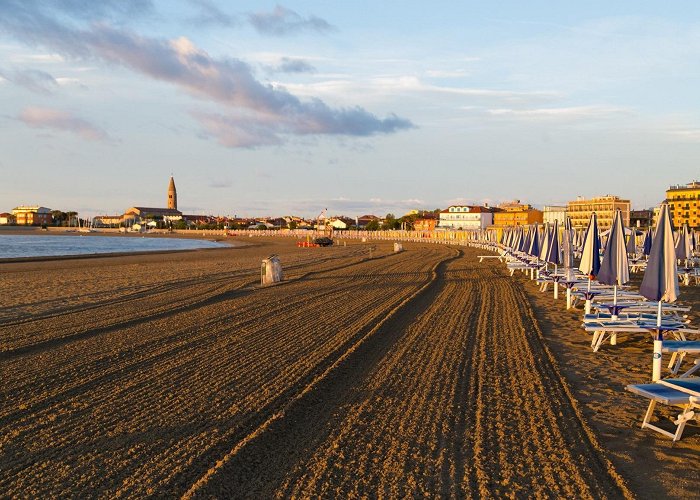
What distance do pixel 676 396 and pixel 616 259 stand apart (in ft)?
15.0

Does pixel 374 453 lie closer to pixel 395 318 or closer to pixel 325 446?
pixel 325 446

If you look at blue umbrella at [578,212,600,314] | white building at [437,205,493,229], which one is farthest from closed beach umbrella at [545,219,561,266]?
white building at [437,205,493,229]

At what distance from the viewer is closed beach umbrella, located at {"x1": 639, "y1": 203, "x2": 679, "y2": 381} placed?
784 centimetres

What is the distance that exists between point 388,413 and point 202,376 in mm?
2885

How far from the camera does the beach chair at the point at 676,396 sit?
19.4ft

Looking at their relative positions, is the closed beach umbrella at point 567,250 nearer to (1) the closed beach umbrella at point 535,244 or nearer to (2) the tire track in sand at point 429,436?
(1) the closed beach umbrella at point 535,244

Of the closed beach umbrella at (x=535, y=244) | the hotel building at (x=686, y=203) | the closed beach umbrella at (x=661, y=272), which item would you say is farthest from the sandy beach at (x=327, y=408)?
the hotel building at (x=686, y=203)

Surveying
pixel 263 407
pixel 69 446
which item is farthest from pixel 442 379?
pixel 69 446

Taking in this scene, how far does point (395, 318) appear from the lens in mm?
13625

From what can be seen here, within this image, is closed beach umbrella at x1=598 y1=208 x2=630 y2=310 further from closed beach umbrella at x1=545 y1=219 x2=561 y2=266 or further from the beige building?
the beige building

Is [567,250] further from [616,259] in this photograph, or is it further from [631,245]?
[631,245]

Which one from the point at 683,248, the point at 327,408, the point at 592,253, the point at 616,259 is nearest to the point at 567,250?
the point at 592,253

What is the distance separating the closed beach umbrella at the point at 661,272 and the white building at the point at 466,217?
12245 cm

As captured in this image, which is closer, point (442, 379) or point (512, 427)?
point (512, 427)
